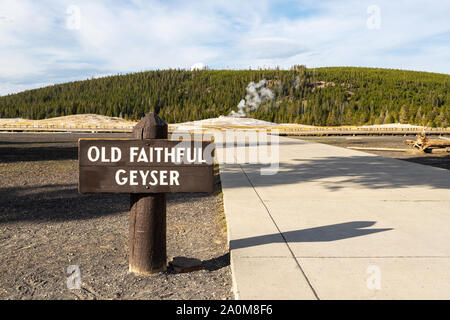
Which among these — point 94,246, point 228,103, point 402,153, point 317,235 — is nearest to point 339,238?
point 317,235

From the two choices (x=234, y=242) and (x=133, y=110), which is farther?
(x=133, y=110)

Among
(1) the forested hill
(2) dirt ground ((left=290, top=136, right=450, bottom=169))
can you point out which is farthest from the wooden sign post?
(1) the forested hill

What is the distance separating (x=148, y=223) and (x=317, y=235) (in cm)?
230

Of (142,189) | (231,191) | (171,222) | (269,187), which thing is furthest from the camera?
(269,187)

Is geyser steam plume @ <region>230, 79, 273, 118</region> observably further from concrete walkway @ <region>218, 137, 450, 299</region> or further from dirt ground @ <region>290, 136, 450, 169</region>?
concrete walkway @ <region>218, 137, 450, 299</region>

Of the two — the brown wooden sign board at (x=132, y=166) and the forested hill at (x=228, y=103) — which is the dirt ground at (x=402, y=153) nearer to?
the brown wooden sign board at (x=132, y=166)

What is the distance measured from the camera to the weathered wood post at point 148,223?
3.98 metres

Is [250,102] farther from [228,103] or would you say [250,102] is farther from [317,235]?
[317,235]

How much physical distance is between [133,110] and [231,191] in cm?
17368

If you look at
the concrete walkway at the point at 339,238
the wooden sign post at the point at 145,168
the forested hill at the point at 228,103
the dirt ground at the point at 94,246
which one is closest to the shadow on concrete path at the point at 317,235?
the concrete walkway at the point at 339,238

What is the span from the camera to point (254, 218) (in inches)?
239

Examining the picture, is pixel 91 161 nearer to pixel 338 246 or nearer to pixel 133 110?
pixel 338 246

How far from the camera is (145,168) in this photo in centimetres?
396

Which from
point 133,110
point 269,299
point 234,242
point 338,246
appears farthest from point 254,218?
point 133,110
